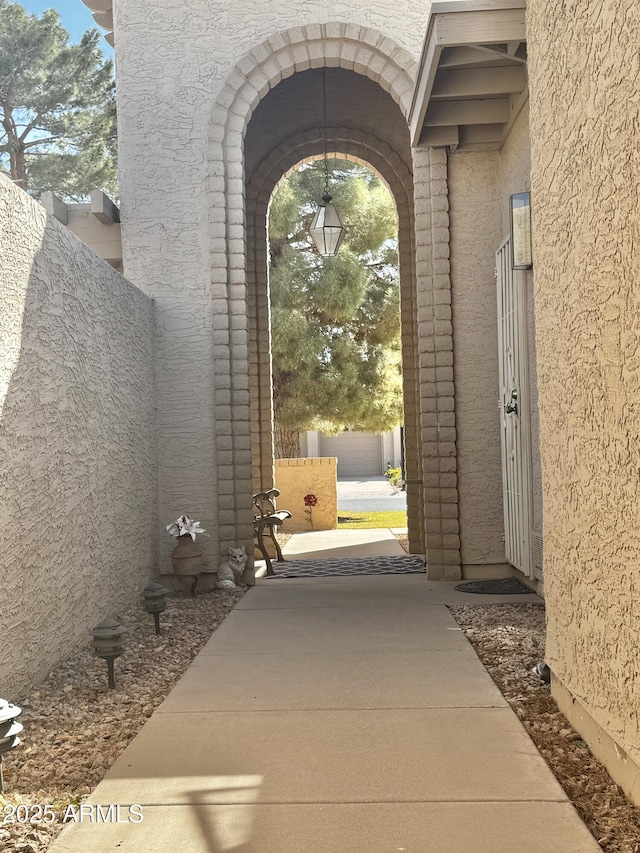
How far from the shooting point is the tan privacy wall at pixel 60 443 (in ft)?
13.3

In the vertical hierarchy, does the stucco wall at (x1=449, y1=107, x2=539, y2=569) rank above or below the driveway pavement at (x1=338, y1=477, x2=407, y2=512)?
above

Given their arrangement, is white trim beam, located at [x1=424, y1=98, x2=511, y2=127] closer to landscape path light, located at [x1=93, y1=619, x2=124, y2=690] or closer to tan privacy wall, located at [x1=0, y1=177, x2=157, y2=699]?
tan privacy wall, located at [x1=0, y1=177, x2=157, y2=699]

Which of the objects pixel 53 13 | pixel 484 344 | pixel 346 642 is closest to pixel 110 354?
pixel 346 642

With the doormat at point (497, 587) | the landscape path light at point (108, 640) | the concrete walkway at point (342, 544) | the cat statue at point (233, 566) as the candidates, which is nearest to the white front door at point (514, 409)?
the doormat at point (497, 587)

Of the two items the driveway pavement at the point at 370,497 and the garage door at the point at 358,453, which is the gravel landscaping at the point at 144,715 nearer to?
the driveway pavement at the point at 370,497

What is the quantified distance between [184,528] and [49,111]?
44.8 feet

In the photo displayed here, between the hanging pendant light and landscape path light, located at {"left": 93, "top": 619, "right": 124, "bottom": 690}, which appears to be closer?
landscape path light, located at {"left": 93, "top": 619, "right": 124, "bottom": 690}

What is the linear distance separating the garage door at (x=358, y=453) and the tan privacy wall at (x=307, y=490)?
1786 centimetres

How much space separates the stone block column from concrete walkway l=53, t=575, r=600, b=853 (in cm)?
219

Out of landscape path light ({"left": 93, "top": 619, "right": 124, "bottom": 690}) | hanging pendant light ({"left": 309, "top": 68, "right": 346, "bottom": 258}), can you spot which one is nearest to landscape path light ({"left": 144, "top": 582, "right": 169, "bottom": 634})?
landscape path light ({"left": 93, "top": 619, "right": 124, "bottom": 690})

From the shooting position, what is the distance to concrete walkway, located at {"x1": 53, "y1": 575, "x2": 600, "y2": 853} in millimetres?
2561

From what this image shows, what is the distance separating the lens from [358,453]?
102ft

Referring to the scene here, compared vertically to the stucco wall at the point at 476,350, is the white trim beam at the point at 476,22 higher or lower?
higher

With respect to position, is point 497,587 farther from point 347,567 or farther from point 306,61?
point 306,61
